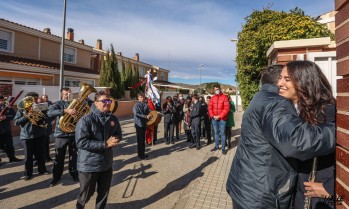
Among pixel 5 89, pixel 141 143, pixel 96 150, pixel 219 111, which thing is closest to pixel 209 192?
pixel 96 150

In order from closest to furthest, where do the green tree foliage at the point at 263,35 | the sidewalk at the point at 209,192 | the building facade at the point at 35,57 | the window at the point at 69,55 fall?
the sidewalk at the point at 209,192 < the green tree foliage at the point at 263,35 < the building facade at the point at 35,57 < the window at the point at 69,55

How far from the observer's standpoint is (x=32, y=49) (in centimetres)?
1848

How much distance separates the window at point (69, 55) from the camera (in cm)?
2130

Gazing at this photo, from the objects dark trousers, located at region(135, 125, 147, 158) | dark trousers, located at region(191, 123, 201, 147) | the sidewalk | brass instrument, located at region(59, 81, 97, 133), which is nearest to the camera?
the sidewalk

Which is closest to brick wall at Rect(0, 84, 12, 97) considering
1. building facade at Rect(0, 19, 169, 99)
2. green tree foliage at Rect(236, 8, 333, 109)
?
building facade at Rect(0, 19, 169, 99)

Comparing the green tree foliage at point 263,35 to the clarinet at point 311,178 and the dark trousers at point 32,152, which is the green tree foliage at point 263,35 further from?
the dark trousers at point 32,152

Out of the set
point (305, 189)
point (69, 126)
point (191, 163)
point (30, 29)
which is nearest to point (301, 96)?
point (305, 189)

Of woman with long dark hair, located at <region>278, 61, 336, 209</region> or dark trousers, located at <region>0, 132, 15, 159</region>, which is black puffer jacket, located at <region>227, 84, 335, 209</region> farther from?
dark trousers, located at <region>0, 132, 15, 159</region>

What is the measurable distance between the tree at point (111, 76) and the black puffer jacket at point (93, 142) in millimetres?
18676

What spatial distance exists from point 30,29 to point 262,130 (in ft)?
67.8

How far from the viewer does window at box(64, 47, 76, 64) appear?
21303 millimetres

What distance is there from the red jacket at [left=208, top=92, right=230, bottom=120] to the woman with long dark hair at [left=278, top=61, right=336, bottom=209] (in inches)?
238

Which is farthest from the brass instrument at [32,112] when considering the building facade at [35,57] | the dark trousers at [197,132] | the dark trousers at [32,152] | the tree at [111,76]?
the tree at [111,76]

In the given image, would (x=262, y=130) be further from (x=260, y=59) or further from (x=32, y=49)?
(x=32, y=49)
